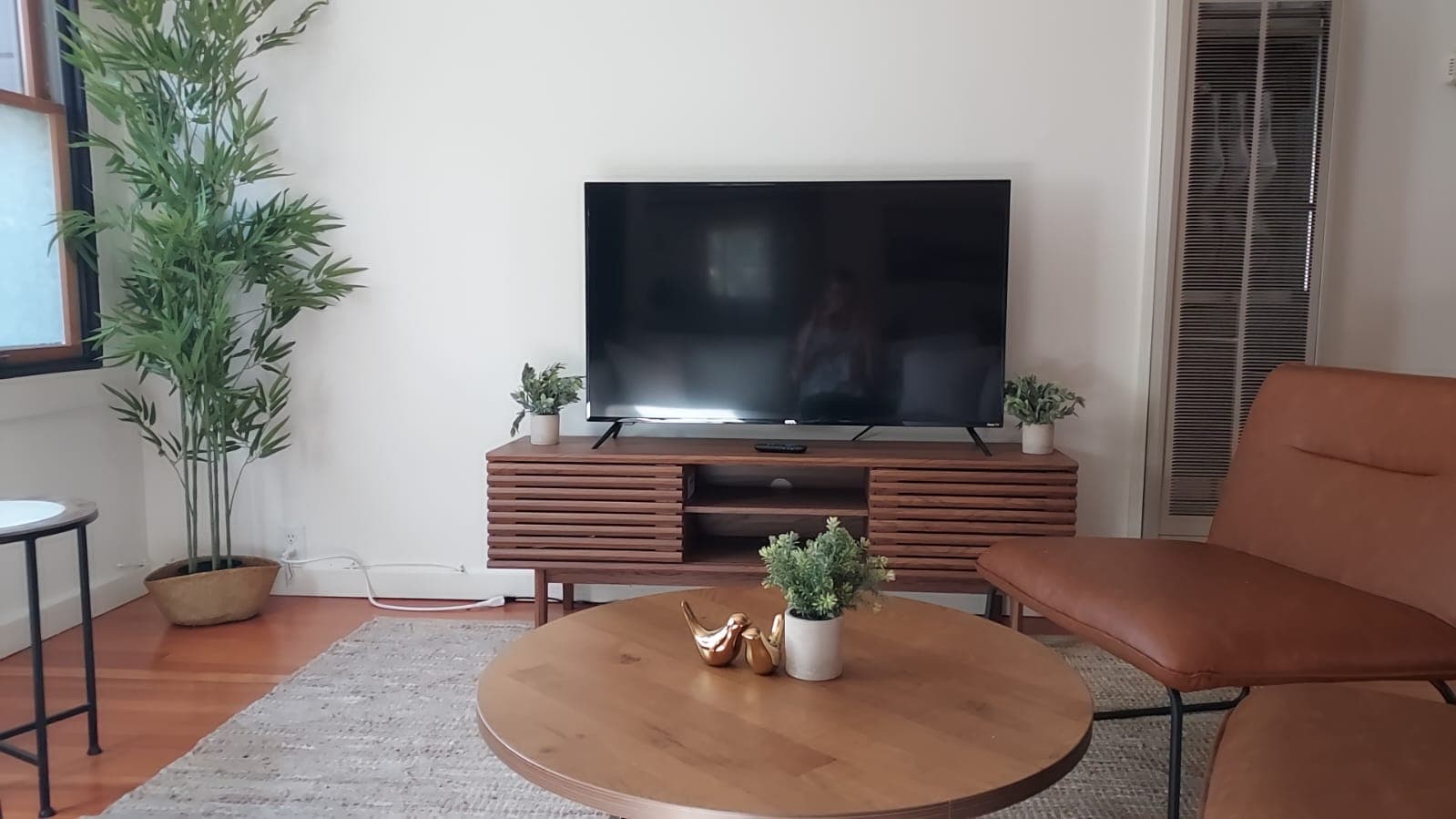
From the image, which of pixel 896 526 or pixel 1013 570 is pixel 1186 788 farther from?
pixel 896 526

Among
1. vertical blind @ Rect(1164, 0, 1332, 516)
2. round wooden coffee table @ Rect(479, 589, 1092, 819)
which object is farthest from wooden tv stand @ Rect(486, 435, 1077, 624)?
round wooden coffee table @ Rect(479, 589, 1092, 819)

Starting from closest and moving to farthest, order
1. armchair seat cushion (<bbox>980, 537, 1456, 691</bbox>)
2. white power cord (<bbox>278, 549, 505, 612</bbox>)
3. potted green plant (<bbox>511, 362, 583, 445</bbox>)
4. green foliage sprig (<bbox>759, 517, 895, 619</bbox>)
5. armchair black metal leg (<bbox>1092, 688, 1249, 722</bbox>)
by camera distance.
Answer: green foliage sprig (<bbox>759, 517, 895, 619</bbox>) → armchair seat cushion (<bbox>980, 537, 1456, 691</bbox>) → armchair black metal leg (<bbox>1092, 688, 1249, 722</bbox>) → potted green plant (<bbox>511, 362, 583, 445</bbox>) → white power cord (<bbox>278, 549, 505, 612</bbox>)

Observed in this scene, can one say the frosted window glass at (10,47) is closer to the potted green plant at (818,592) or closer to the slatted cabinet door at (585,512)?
the slatted cabinet door at (585,512)

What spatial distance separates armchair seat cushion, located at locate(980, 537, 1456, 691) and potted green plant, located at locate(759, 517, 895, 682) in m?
0.53

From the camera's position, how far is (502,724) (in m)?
1.39

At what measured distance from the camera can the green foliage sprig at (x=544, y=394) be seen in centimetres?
304

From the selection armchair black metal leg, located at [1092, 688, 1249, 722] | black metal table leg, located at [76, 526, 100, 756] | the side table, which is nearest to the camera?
the side table

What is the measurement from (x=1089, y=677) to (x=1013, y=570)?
2.24 ft

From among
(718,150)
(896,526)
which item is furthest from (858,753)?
(718,150)

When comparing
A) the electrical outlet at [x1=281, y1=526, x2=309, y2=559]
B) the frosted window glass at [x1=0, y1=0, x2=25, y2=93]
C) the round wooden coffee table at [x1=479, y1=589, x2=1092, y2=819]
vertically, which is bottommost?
the electrical outlet at [x1=281, y1=526, x2=309, y2=559]

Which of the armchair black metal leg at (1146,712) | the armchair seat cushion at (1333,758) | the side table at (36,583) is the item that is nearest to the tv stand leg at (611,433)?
the side table at (36,583)

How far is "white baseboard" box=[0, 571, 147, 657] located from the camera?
2807mm

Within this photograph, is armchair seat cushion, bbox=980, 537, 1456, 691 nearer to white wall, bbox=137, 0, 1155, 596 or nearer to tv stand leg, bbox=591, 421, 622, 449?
white wall, bbox=137, 0, 1155, 596

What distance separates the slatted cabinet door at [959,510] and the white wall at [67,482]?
241 cm
